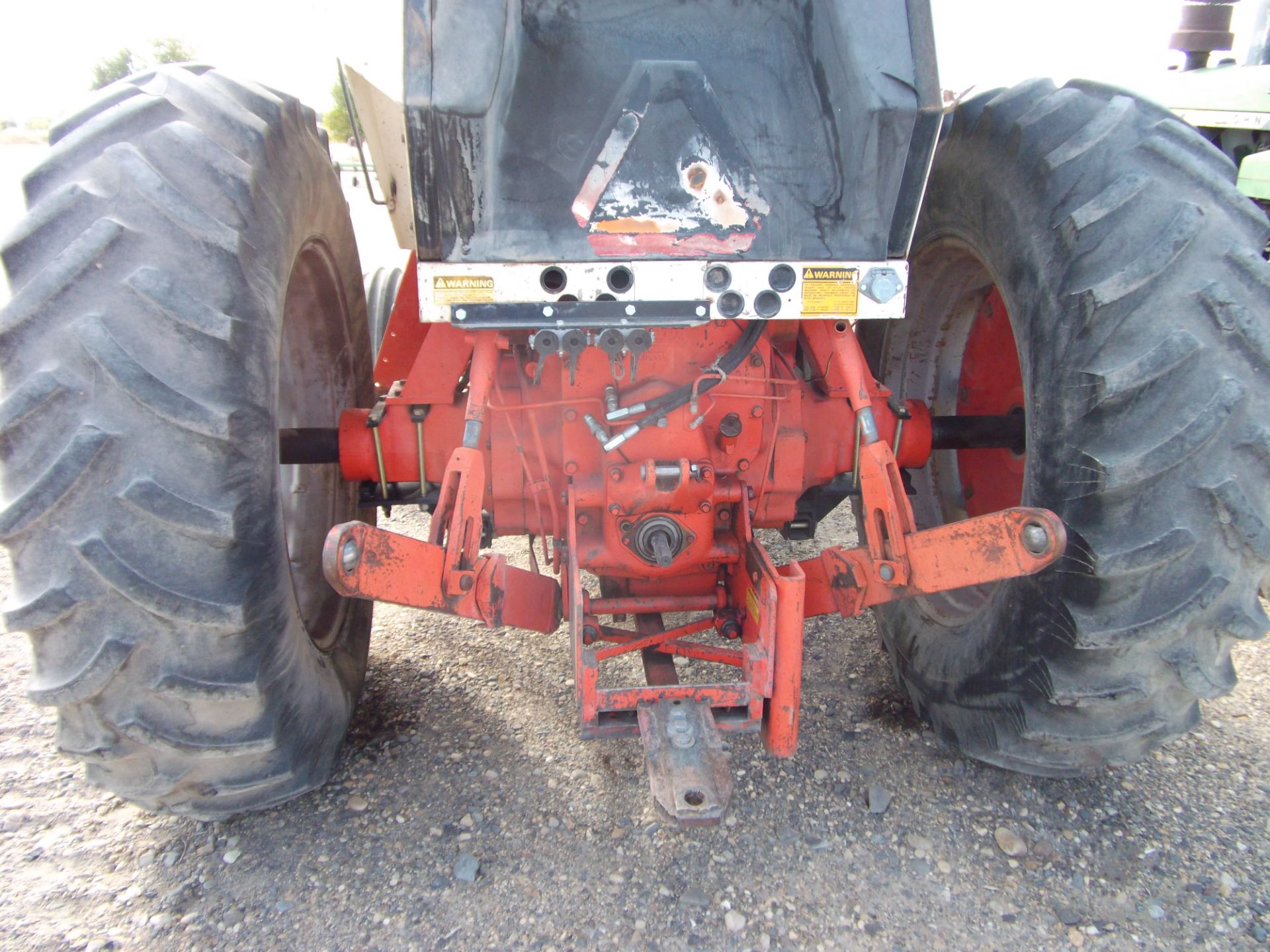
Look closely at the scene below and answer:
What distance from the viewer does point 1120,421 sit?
1.97 m

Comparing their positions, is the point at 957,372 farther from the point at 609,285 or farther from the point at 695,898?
the point at 695,898

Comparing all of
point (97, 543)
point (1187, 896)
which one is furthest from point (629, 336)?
point (1187, 896)

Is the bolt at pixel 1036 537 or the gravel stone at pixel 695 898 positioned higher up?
the bolt at pixel 1036 537

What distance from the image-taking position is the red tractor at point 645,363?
1.81 m

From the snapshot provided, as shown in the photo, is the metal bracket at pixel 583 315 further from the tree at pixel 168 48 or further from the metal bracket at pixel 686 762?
the tree at pixel 168 48

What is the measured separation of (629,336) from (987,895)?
1.65 m

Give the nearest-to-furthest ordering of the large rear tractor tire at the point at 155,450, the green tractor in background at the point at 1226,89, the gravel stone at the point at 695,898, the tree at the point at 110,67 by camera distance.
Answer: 1. the large rear tractor tire at the point at 155,450
2. the gravel stone at the point at 695,898
3. the green tractor in background at the point at 1226,89
4. the tree at the point at 110,67

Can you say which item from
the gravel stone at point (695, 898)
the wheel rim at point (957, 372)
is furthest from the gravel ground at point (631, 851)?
the wheel rim at point (957, 372)

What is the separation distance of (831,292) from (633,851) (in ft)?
5.01

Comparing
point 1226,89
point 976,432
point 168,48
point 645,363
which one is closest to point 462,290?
point 645,363

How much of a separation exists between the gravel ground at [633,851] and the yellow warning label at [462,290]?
1.41m

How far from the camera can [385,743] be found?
277 centimetres

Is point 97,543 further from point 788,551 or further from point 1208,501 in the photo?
point 788,551

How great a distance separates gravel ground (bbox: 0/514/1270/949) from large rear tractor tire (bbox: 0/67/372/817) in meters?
0.30
